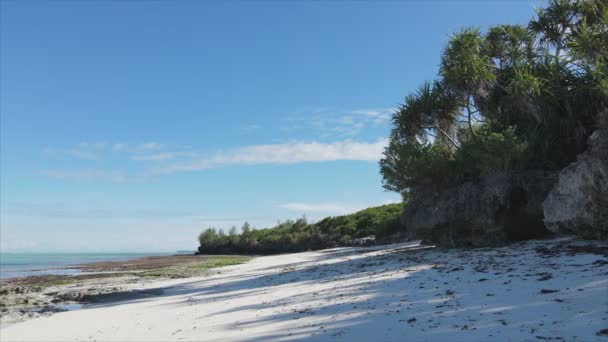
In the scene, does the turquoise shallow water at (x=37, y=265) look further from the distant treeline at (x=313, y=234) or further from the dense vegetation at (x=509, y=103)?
the dense vegetation at (x=509, y=103)

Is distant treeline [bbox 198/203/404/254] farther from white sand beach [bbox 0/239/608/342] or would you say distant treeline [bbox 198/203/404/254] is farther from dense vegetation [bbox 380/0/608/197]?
white sand beach [bbox 0/239/608/342]

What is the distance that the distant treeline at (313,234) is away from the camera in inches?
1544

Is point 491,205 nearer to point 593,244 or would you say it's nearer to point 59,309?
point 593,244

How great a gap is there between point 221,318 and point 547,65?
15371mm

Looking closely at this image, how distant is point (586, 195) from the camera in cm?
986

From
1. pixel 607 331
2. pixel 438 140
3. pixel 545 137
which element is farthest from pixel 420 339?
pixel 438 140

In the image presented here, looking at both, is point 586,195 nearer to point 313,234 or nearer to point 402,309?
point 402,309

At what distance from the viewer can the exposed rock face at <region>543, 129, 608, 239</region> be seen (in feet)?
31.3

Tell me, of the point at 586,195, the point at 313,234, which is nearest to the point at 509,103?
the point at 586,195

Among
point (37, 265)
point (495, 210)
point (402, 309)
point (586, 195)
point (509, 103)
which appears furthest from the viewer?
point (37, 265)

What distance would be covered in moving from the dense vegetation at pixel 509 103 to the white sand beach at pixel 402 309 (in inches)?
212

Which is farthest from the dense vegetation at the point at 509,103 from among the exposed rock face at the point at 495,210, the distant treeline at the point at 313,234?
the distant treeline at the point at 313,234

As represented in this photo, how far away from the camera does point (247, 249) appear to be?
5209cm

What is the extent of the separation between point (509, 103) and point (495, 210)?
553cm
